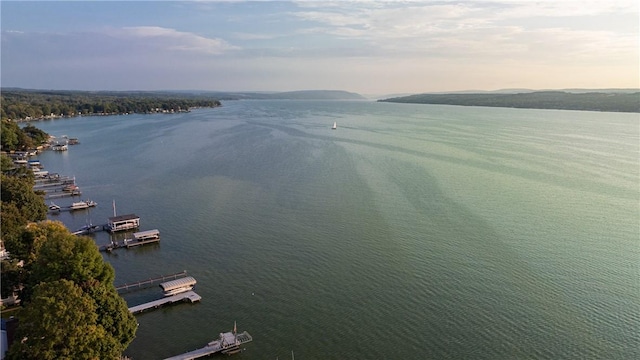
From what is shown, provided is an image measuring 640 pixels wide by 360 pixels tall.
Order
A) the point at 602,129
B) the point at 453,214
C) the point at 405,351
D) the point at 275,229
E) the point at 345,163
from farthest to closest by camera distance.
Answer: the point at 602,129, the point at 345,163, the point at 453,214, the point at 275,229, the point at 405,351

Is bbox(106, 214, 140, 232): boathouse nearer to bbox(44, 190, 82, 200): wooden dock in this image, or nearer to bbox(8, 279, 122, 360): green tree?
bbox(44, 190, 82, 200): wooden dock

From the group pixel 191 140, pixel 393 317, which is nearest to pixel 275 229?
pixel 393 317

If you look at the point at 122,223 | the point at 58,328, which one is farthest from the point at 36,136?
the point at 58,328

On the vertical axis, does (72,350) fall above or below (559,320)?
above

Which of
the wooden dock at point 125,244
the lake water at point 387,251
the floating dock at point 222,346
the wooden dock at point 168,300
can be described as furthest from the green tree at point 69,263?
the wooden dock at point 125,244

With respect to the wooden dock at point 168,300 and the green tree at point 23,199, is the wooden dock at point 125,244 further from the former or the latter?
the wooden dock at point 168,300

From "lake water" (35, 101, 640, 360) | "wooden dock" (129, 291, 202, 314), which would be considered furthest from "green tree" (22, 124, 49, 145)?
"wooden dock" (129, 291, 202, 314)

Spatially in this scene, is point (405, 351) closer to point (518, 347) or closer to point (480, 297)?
point (518, 347)
